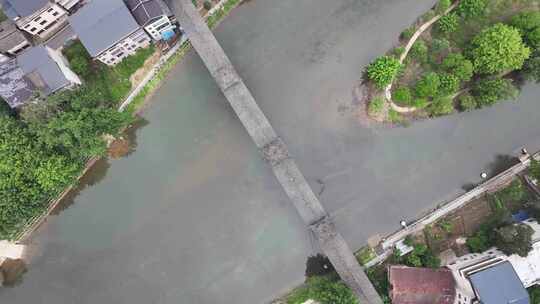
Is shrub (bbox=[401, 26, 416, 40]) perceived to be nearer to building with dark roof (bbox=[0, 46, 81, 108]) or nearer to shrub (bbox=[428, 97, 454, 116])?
shrub (bbox=[428, 97, 454, 116])

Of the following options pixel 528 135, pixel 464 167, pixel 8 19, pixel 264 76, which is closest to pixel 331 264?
pixel 464 167

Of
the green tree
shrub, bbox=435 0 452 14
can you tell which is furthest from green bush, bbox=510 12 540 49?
the green tree

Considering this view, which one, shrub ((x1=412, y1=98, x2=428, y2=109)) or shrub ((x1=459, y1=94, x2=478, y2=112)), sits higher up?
shrub ((x1=412, y1=98, x2=428, y2=109))

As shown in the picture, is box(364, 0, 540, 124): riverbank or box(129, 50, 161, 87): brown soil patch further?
box(129, 50, 161, 87): brown soil patch

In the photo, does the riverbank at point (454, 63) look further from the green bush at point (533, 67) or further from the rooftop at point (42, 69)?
the rooftop at point (42, 69)

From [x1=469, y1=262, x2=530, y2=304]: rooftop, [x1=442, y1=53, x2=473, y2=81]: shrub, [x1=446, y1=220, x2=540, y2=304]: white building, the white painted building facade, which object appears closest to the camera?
[x1=469, y1=262, x2=530, y2=304]: rooftop

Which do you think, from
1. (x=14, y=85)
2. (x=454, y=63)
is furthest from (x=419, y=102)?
(x=14, y=85)

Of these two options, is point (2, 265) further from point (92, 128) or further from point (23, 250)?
point (92, 128)

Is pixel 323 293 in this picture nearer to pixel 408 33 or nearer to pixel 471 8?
pixel 408 33
